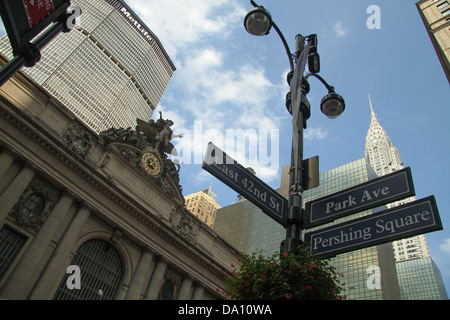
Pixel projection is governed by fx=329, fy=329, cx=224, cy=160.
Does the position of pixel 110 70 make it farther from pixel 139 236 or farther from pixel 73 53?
pixel 139 236

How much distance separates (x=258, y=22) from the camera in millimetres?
8141

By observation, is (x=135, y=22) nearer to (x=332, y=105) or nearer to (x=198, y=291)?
(x=198, y=291)

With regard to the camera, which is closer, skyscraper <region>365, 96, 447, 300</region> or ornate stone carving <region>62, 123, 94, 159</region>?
ornate stone carving <region>62, 123, 94, 159</region>

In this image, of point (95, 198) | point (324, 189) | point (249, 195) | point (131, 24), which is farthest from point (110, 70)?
point (249, 195)

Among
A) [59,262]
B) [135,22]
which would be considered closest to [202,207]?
[59,262]

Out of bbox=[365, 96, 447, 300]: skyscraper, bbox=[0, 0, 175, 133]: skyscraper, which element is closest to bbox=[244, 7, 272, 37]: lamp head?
bbox=[365, 96, 447, 300]: skyscraper

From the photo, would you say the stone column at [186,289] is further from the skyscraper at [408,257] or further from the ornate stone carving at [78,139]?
the skyscraper at [408,257]

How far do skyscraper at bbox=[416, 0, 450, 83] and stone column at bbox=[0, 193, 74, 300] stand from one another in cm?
4884

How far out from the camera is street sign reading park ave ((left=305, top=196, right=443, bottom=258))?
5.20m

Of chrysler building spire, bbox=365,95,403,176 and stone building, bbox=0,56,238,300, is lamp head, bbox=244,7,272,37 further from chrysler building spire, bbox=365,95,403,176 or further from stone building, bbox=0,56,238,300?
chrysler building spire, bbox=365,95,403,176

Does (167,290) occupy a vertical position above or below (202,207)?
below

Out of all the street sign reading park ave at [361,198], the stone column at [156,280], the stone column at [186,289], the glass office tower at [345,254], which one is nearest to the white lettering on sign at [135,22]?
the glass office tower at [345,254]

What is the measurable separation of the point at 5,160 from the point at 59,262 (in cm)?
647
